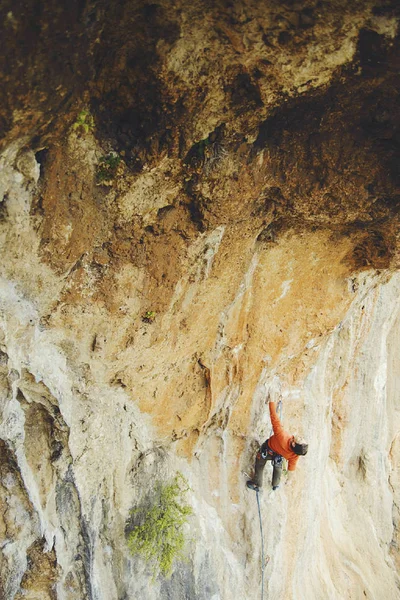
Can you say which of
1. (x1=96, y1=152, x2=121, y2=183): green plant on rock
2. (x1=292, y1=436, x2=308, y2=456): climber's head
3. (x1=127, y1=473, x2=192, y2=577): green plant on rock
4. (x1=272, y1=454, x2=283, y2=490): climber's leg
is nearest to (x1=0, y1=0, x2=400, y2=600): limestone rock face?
(x1=96, y1=152, x2=121, y2=183): green plant on rock

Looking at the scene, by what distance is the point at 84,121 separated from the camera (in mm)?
3977

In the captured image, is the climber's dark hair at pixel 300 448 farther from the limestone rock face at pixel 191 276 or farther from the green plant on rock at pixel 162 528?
the green plant on rock at pixel 162 528

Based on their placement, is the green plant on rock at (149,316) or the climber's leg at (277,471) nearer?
the green plant on rock at (149,316)

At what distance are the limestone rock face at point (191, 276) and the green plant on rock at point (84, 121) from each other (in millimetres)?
24

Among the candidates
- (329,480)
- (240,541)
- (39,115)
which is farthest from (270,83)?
(329,480)

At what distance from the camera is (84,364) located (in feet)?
17.4

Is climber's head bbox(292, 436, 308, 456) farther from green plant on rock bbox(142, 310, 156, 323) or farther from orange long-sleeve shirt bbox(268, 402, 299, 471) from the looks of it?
green plant on rock bbox(142, 310, 156, 323)

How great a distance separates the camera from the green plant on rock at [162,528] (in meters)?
6.12

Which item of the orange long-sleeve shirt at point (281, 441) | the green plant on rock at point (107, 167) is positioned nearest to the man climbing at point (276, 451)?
the orange long-sleeve shirt at point (281, 441)

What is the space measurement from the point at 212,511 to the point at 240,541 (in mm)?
661

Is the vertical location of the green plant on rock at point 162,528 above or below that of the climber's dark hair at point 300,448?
below

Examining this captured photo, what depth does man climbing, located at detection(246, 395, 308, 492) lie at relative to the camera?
6285 millimetres

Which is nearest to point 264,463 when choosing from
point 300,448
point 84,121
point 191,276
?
point 300,448

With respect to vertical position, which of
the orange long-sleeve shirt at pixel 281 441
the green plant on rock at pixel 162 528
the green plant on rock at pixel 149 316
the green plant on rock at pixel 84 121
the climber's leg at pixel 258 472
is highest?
the green plant on rock at pixel 84 121
